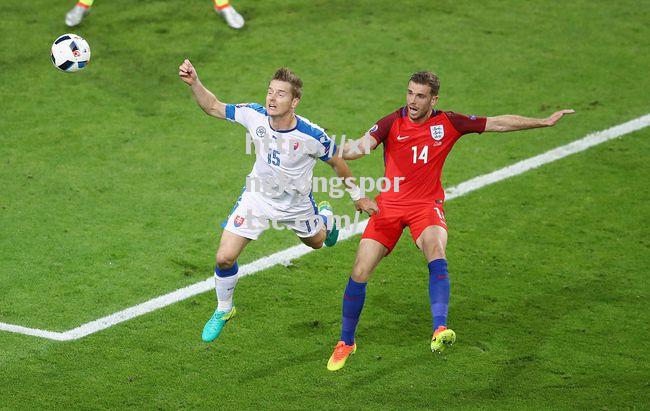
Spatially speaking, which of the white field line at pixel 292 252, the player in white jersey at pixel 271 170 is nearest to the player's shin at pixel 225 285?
the player in white jersey at pixel 271 170

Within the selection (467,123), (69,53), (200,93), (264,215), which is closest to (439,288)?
(467,123)

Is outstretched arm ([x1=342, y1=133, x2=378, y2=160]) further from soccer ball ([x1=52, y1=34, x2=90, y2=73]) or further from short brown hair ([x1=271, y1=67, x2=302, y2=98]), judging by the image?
soccer ball ([x1=52, y1=34, x2=90, y2=73])

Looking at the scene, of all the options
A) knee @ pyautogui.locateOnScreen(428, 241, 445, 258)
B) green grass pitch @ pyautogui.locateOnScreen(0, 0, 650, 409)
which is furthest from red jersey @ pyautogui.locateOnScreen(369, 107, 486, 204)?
green grass pitch @ pyautogui.locateOnScreen(0, 0, 650, 409)

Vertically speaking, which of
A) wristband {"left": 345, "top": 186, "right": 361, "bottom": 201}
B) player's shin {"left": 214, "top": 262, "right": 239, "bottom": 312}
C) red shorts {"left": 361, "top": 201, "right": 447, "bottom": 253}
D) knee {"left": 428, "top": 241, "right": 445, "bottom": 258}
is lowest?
player's shin {"left": 214, "top": 262, "right": 239, "bottom": 312}

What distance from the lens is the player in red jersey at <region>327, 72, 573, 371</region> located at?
9.30 meters

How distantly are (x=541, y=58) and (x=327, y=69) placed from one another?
9.50 ft

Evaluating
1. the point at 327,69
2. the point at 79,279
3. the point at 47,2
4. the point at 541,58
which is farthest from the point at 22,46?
the point at 541,58

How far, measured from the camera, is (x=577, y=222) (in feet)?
39.5

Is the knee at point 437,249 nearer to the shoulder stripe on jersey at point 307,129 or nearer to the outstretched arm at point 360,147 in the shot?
the outstretched arm at point 360,147

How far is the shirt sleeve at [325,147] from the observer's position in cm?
937

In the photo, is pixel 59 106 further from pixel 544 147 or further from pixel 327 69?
pixel 544 147

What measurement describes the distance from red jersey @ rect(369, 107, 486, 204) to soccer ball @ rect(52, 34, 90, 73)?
2958mm

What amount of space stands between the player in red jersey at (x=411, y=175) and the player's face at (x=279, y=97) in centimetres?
71

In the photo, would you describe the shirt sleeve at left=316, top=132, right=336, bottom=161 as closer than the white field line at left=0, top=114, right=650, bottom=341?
Yes
